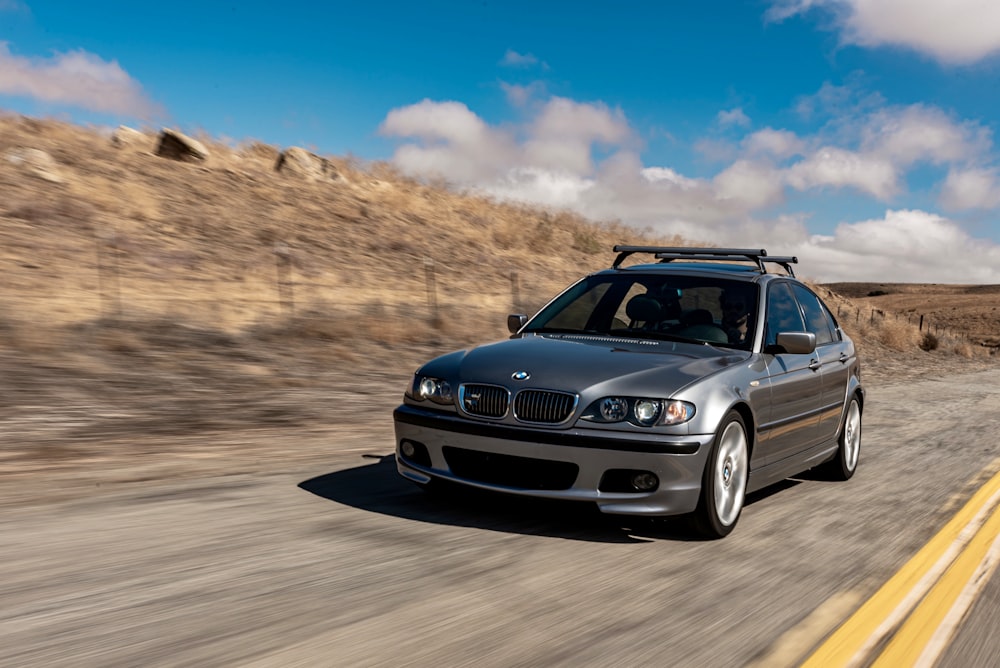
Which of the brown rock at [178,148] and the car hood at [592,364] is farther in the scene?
the brown rock at [178,148]

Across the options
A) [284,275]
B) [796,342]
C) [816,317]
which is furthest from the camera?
[284,275]

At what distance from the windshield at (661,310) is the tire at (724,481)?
0.81 m

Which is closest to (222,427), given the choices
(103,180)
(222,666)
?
(222,666)

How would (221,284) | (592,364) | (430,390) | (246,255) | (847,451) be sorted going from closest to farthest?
(592,364) → (430,390) → (847,451) → (221,284) → (246,255)

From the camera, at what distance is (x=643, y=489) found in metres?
5.37

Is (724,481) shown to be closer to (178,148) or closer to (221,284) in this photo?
(221,284)

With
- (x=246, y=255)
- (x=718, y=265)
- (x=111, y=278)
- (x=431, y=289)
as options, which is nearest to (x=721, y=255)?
(x=718, y=265)

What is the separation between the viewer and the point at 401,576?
4609mm

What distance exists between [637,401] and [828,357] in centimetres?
308

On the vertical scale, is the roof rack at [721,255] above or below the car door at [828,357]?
above

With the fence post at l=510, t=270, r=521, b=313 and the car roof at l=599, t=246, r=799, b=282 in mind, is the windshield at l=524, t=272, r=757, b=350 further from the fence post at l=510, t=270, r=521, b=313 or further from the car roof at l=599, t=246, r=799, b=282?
the fence post at l=510, t=270, r=521, b=313

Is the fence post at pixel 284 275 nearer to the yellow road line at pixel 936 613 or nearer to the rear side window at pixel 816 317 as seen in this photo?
the rear side window at pixel 816 317

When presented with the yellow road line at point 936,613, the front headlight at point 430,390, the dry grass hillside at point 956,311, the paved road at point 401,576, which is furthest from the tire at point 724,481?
the dry grass hillside at point 956,311

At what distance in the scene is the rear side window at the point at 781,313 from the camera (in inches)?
271
